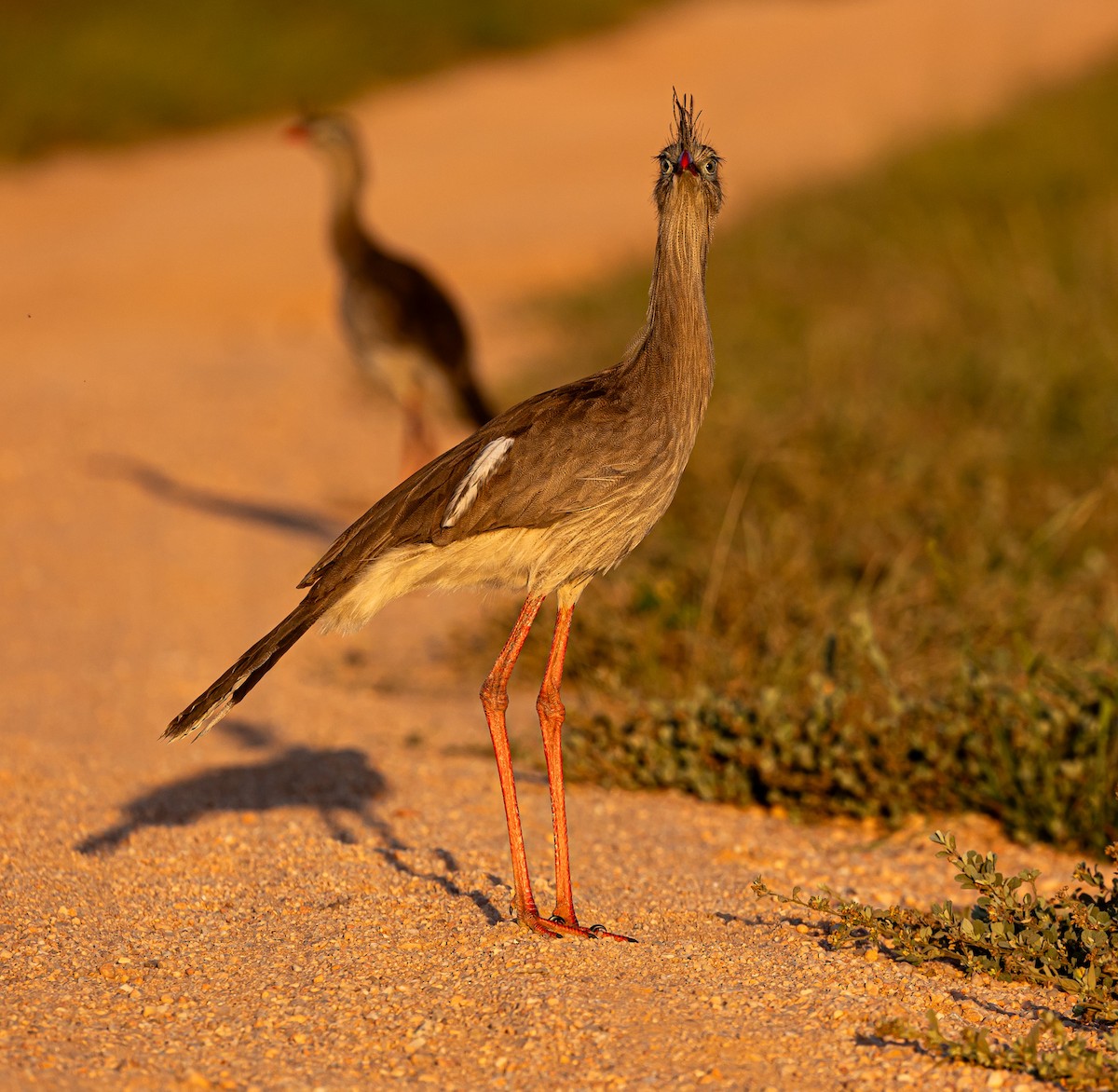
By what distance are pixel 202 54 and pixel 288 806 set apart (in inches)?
642

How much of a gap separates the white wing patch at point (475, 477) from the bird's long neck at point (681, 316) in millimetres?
375

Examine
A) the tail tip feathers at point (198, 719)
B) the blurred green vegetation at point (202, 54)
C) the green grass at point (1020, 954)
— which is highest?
the blurred green vegetation at point (202, 54)

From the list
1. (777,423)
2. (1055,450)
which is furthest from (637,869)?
(1055,450)

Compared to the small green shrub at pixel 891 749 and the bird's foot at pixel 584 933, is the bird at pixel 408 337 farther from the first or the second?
the bird's foot at pixel 584 933

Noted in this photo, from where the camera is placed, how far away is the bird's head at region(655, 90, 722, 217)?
12.4 ft

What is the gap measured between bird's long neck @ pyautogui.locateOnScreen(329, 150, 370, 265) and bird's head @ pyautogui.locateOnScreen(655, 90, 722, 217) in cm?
491

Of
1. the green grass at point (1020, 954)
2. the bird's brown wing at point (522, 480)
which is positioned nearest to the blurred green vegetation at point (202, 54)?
the bird's brown wing at point (522, 480)

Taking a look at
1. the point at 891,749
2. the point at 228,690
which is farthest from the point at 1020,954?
the point at 228,690

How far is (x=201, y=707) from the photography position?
141 inches

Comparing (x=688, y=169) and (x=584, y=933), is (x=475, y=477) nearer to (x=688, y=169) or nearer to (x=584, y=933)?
(x=688, y=169)

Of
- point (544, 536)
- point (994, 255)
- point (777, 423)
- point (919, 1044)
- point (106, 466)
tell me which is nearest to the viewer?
point (919, 1044)

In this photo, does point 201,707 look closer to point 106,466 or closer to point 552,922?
point 552,922

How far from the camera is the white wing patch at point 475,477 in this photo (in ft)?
12.1

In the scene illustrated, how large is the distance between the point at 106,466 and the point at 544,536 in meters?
5.86
